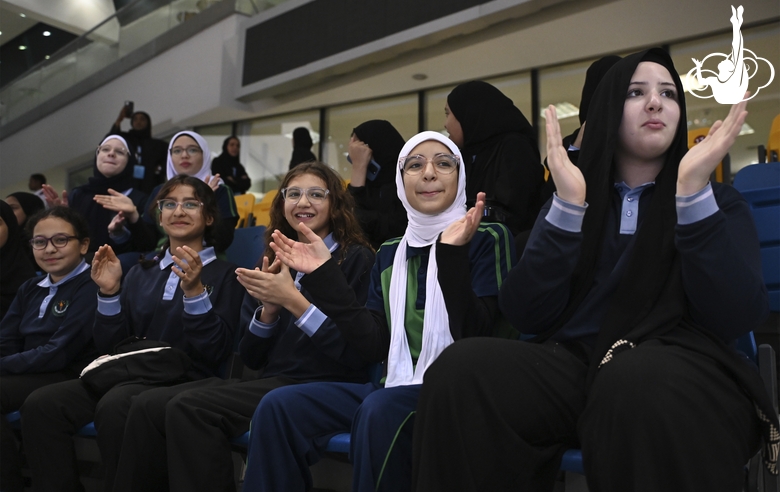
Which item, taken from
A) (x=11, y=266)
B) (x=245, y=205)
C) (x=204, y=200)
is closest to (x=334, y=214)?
(x=204, y=200)

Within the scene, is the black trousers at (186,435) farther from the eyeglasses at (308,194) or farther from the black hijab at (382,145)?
the black hijab at (382,145)

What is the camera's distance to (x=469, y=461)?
4.63 ft

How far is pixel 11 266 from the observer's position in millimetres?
3752

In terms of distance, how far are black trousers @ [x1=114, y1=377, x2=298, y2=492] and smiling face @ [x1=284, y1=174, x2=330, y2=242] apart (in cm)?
59

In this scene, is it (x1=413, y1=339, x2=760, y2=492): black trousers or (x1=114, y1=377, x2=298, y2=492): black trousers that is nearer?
(x1=413, y1=339, x2=760, y2=492): black trousers

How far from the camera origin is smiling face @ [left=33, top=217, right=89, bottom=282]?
3211 mm

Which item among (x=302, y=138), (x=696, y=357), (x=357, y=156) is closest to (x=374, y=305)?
(x=696, y=357)

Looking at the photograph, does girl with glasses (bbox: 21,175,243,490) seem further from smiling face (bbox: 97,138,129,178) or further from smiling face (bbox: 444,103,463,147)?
smiling face (bbox: 97,138,129,178)

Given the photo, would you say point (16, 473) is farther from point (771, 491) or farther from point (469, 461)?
point (771, 491)

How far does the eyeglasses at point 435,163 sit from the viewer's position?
7.34ft

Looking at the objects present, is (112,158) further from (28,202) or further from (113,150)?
(28,202)

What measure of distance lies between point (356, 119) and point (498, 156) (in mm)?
6162

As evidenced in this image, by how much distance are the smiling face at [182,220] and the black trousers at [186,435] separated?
874mm

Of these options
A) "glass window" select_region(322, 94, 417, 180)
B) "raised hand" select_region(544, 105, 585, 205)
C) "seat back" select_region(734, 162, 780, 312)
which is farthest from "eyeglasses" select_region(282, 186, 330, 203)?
"glass window" select_region(322, 94, 417, 180)
